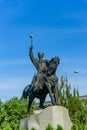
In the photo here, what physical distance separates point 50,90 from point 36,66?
1.60 m

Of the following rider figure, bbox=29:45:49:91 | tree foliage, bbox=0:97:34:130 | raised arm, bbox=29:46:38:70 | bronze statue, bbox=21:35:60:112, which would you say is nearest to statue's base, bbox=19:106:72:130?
bronze statue, bbox=21:35:60:112

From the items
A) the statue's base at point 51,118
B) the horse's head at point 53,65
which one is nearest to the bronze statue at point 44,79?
the horse's head at point 53,65

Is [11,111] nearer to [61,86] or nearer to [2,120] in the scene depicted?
[2,120]

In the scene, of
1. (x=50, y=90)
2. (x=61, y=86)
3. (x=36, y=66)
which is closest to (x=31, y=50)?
(x=36, y=66)

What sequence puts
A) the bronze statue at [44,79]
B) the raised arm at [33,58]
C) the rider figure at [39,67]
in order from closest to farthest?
1. the bronze statue at [44,79]
2. the rider figure at [39,67]
3. the raised arm at [33,58]

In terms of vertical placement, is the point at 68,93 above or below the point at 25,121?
above

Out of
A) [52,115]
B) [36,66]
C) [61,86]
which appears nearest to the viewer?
[52,115]

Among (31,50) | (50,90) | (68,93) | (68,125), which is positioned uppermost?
(68,93)

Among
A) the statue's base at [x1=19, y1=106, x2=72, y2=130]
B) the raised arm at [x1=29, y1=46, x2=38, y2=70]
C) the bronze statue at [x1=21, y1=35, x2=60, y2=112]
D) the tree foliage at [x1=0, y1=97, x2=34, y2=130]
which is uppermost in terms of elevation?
the tree foliage at [x1=0, y1=97, x2=34, y2=130]

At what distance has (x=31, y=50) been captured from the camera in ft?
82.3

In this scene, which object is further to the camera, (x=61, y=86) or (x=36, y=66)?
(x=61, y=86)

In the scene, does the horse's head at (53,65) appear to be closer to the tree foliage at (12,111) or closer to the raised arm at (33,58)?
the raised arm at (33,58)

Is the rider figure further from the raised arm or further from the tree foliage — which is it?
the tree foliage

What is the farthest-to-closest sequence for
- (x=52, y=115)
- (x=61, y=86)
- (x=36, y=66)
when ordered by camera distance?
(x=61, y=86), (x=36, y=66), (x=52, y=115)
